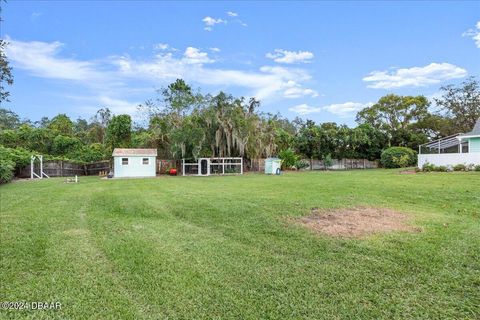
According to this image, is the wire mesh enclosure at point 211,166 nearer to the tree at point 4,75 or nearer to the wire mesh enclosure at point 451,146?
the wire mesh enclosure at point 451,146

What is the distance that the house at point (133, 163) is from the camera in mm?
19719

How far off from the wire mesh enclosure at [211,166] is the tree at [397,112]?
58.4 feet

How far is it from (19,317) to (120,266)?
1086 millimetres

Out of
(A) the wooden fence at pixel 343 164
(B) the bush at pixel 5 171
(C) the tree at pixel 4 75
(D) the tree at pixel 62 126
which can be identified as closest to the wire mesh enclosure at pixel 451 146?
(A) the wooden fence at pixel 343 164

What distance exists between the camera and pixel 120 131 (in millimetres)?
25000

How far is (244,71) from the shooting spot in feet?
69.9

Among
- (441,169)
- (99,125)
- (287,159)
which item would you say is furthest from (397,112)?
(99,125)

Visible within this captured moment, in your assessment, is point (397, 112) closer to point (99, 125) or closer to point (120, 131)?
point (120, 131)

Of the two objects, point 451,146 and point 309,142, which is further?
point 309,142

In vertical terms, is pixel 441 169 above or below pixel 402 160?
Answer: below

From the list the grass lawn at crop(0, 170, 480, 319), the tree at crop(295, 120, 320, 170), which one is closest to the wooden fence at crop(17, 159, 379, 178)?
the tree at crop(295, 120, 320, 170)

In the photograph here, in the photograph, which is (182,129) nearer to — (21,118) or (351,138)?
(351,138)

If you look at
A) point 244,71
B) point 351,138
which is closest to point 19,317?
point 244,71

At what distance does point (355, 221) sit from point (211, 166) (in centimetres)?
1665
